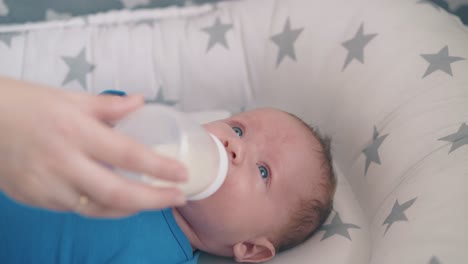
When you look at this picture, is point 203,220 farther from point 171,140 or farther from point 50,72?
point 50,72

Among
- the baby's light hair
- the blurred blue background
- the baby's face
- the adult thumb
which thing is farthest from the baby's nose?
the blurred blue background

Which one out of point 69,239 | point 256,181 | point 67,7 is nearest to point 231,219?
point 256,181

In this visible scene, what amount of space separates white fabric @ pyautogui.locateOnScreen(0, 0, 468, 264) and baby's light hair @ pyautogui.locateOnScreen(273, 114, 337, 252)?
0.02m

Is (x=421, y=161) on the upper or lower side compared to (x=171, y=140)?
lower

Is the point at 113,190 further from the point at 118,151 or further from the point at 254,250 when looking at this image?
the point at 254,250

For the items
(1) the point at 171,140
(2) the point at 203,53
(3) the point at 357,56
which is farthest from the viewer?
(2) the point at 203,53

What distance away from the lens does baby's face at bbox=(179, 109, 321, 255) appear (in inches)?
33.1

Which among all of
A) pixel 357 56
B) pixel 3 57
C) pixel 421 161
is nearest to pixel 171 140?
pixel 421 161

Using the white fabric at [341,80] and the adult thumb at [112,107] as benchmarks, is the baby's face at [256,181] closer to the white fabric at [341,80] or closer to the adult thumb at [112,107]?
the white fabric at [341,80]

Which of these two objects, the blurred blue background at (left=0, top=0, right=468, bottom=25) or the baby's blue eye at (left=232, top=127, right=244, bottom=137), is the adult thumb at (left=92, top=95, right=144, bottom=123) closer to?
the baby's blue eye at (left=232, top=127, right=244, bottom=137)

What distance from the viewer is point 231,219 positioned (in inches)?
33.6

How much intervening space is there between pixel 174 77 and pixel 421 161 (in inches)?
22.2

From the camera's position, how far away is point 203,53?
45.4 inches

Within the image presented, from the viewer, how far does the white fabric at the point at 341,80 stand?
0.81 m
